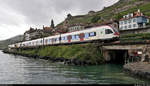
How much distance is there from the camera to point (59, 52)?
1511 inches

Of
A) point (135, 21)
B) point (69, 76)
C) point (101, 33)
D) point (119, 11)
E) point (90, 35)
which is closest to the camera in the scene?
point (69, 76)

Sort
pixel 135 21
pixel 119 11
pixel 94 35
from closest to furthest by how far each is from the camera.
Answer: pixel 94 35, pixel 135 21, pixel 119 11

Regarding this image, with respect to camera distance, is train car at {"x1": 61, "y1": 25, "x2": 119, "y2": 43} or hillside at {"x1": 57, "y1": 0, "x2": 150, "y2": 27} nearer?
train car at {"x1": 61, "y1": 25, "x2": 119, "y2": 43}

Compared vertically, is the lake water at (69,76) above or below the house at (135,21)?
below

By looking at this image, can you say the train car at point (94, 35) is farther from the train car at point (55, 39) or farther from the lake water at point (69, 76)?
the lake water at point (69, 76)

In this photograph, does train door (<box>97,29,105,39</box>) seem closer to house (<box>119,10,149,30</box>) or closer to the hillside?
house (<box>119,10,149,30</box>)

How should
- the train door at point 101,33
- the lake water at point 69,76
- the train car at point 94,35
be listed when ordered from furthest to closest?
the train door at point 101,33, the train car at point 94,35, the lake water at point 69,76

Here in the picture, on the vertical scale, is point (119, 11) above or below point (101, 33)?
above

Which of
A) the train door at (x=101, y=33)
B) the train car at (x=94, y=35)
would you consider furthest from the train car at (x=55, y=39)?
the train door at (x=101, y=33)

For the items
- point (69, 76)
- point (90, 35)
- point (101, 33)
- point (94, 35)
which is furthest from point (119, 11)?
point (69, 76)

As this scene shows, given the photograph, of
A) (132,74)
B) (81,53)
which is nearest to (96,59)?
(81,53)

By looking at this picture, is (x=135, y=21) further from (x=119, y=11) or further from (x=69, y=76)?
(x=119, y=11)

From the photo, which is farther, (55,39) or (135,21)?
(135,21)

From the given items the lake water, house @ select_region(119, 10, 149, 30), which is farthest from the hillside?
the lake water
